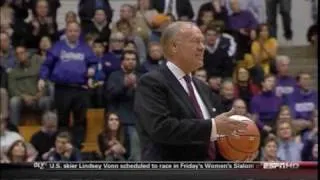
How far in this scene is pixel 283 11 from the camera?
1367 cm

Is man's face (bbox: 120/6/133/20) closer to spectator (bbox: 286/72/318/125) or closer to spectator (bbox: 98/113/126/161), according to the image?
spectator (bbox: 98/113/126/161)

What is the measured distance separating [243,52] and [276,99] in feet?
4.91

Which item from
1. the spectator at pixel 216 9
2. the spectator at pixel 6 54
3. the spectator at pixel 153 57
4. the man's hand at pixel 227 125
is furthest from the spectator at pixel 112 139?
the man's hand at pixel 227 125

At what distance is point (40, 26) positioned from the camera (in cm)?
1203

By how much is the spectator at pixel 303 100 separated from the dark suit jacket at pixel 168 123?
6302 millimetres

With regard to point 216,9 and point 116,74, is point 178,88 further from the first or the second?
point 216,9

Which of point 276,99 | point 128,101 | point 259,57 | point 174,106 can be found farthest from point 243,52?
point 174,106

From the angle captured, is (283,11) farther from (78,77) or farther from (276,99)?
(78,77)

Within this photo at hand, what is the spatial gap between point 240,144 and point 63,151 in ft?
16.8

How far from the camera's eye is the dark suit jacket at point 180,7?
12.6m

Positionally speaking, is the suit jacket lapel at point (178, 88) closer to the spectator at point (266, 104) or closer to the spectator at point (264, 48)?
the spectator at point (266, 104)

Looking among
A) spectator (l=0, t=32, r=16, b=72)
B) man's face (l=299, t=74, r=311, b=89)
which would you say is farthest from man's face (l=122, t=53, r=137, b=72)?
man's face (l=299, t=74, r=311, b=89)

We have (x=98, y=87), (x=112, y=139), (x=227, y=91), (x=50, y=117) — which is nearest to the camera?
(x=112, y=139)

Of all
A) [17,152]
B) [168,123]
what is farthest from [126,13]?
[168,123]
